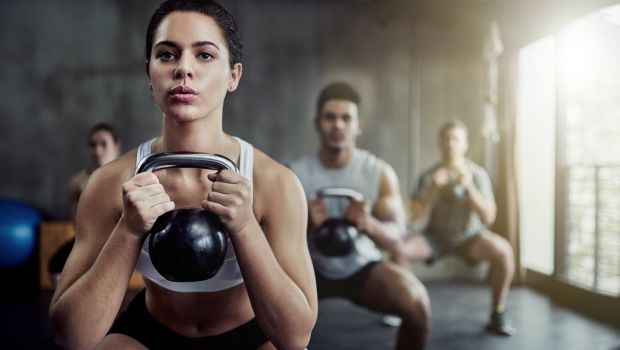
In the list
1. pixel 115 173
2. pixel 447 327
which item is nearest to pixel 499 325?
pixel 447 327

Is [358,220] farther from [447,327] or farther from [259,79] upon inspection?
[259,79]

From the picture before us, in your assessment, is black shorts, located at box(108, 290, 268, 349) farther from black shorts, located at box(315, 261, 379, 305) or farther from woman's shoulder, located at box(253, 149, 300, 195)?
black shorts, located at box(315, 261, 379, 305)

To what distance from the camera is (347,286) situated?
2211mm

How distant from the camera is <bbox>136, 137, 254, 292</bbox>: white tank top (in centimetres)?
101

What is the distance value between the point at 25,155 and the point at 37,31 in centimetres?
107

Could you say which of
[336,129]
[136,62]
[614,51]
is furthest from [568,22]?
[136,62]

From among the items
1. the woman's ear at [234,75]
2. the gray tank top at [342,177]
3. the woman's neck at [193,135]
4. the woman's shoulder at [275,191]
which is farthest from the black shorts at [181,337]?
the gray tank top at [342,177]

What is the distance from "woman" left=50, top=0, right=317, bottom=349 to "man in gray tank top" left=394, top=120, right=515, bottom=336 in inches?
91.3

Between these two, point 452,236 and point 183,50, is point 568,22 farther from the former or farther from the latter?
point 183,50

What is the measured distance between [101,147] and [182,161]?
8.03 feet

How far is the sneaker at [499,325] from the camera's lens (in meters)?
3.14

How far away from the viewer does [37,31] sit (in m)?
4.60

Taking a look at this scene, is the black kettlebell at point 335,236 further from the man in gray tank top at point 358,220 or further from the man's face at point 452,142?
the man's face at point 452,142

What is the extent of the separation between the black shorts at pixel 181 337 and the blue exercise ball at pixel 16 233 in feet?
11.4
